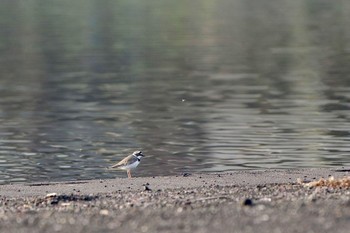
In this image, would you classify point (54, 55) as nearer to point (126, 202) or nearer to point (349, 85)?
point (349, 85)

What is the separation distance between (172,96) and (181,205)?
1742 cm

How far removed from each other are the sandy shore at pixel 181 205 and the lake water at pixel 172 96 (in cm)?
180

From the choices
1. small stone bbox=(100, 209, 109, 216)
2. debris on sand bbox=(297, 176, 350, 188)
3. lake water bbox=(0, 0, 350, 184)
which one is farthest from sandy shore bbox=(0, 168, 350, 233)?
lake water bbox=(0, 0, 350, 184)

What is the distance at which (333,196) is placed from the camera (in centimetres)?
1268

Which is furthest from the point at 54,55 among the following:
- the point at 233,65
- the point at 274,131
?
the point at 274,131

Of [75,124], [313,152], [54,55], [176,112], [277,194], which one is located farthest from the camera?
[54,55]

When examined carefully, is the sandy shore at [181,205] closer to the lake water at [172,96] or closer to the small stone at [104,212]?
the small stone at [104,212]

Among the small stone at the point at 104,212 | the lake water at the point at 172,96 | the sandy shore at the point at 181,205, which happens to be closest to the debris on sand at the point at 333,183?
the sandy shore at the point at 181,205

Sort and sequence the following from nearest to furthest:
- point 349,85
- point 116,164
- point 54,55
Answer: point 116,164
point 349,85
point 54,55

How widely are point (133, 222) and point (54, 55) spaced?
3422cm

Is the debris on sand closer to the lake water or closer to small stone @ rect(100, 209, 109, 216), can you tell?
small stone @ rect(100, 209, 109, 216)

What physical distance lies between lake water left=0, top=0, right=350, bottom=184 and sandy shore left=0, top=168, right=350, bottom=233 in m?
1.80

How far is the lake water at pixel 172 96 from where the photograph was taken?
19906 millimetres

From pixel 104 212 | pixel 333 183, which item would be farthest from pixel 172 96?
pixel 104 212
